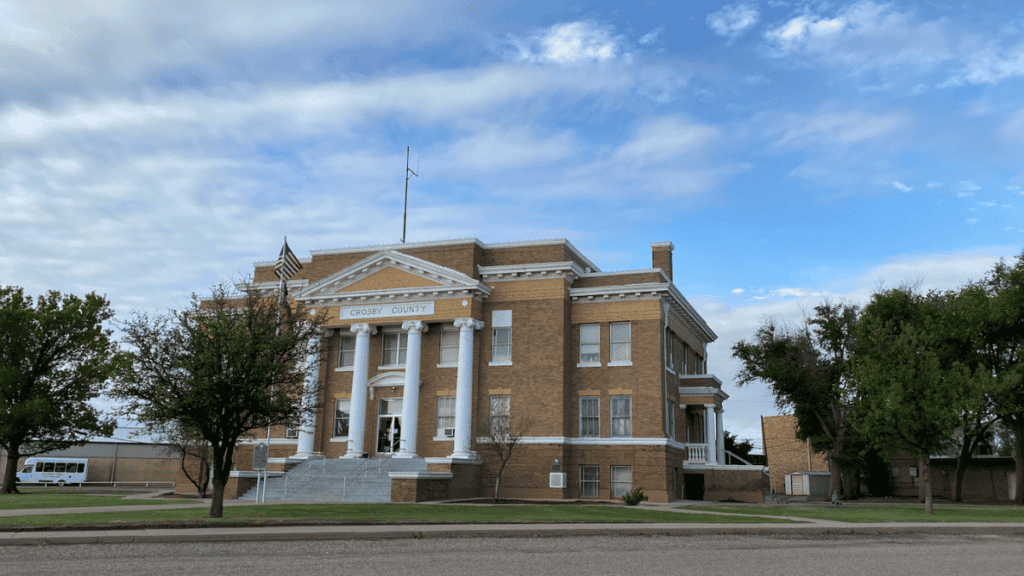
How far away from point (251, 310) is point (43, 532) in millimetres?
8068

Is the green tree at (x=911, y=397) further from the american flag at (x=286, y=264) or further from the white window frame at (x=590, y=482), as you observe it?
the american flag at (x=286, y=264)

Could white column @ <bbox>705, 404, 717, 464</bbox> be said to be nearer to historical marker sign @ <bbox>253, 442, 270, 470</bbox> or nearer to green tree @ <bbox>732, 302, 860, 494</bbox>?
green tree @ <bbox>732, 302, 860, 494</bbox>

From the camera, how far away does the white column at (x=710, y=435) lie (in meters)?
40.3

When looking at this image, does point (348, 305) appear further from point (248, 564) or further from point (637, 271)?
point (248, 564)

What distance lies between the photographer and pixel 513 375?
38.3 meters

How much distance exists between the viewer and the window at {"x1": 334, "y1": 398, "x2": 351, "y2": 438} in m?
40.3

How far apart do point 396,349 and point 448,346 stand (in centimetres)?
283

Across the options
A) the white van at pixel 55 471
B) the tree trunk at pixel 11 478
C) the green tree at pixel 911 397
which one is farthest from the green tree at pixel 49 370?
the green tree at pixel 911 397

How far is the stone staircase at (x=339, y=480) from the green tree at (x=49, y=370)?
1235 centimetres

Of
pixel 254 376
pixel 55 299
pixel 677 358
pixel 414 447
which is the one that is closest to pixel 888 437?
pixel 677 358

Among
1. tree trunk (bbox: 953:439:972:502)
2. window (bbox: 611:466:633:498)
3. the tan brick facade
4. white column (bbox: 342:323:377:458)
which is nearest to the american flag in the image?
white column (bbox: 342:323:377:458)

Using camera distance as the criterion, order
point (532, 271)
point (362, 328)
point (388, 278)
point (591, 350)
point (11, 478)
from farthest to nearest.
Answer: point (11, 478), point (388, 278), point (362, 328), point (591, 350), point (532, 271)

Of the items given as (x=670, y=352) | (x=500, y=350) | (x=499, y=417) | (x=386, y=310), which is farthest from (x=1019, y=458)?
(x=386, y=310)

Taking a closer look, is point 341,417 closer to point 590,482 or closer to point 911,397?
point 590,482
